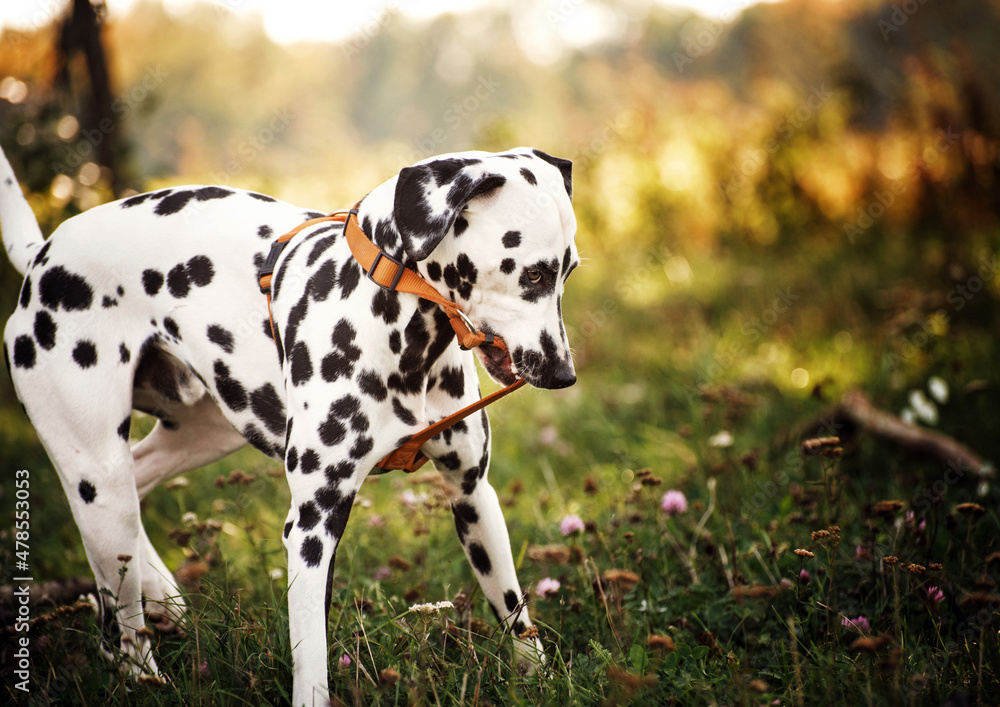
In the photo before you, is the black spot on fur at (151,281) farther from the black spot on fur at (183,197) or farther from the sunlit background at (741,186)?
the sunlit background at (741,186)

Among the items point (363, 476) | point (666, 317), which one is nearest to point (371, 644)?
point (363, 476)

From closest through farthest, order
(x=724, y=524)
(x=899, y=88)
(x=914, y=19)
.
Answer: (x=724, y=524)
(x=914, y=19)
(x=899, y=88)

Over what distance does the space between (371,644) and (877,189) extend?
7633 millimetres

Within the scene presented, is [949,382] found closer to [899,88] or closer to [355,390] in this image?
[355,390]

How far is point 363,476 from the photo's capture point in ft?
6.95

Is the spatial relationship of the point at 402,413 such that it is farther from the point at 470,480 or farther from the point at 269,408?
the point at 269,408

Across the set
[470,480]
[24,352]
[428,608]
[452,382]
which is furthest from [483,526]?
[24,352]

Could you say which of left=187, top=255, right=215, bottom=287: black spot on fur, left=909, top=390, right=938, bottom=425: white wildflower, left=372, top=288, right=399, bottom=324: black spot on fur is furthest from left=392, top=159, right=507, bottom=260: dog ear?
left=909, top=390, right=938, bottom=425: white wildflower

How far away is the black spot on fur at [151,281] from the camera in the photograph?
2.40m

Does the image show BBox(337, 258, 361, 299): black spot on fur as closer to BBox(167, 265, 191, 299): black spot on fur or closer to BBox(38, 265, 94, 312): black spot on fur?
BBox(167, 265, 191, 299): black spot on fur

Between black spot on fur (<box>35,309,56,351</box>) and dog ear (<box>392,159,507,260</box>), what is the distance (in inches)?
54.4

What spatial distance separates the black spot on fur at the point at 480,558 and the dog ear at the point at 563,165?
1.24 meters

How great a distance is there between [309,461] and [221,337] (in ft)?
2.07

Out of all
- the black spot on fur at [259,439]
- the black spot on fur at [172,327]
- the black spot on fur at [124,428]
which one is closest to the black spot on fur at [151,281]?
the black spot on fur at [172,327]
